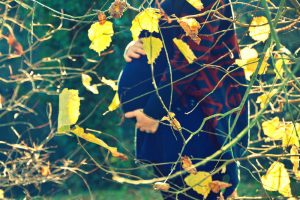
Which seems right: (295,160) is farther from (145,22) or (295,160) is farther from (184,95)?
(145,22)

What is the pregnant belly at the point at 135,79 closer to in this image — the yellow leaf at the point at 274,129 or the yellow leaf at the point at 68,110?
the yellow leaf at the point at 274,129

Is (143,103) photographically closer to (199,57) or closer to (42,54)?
(199,57)

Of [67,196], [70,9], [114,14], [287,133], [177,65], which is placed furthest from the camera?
[67,196]

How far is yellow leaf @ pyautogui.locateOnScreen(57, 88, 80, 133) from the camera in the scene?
7.46 feet

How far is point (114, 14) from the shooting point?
2.30m

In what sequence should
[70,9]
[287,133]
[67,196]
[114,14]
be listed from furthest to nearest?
[67,196] → [70,9] → [287,133] → [114,14]

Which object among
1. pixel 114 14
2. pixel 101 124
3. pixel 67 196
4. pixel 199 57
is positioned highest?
pixel 114 14

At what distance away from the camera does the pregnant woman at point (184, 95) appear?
10.3 feet

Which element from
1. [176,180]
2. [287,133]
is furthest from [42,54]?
[287,133]

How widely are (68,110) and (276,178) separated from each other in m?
0.80

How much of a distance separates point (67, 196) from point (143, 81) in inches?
192

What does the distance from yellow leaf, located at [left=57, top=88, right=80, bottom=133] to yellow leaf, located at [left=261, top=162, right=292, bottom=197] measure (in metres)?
0.75

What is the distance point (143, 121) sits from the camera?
10.8 feet

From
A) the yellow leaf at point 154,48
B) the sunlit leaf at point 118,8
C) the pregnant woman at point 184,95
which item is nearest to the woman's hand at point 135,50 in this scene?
the pregnant woman at point 184,95
